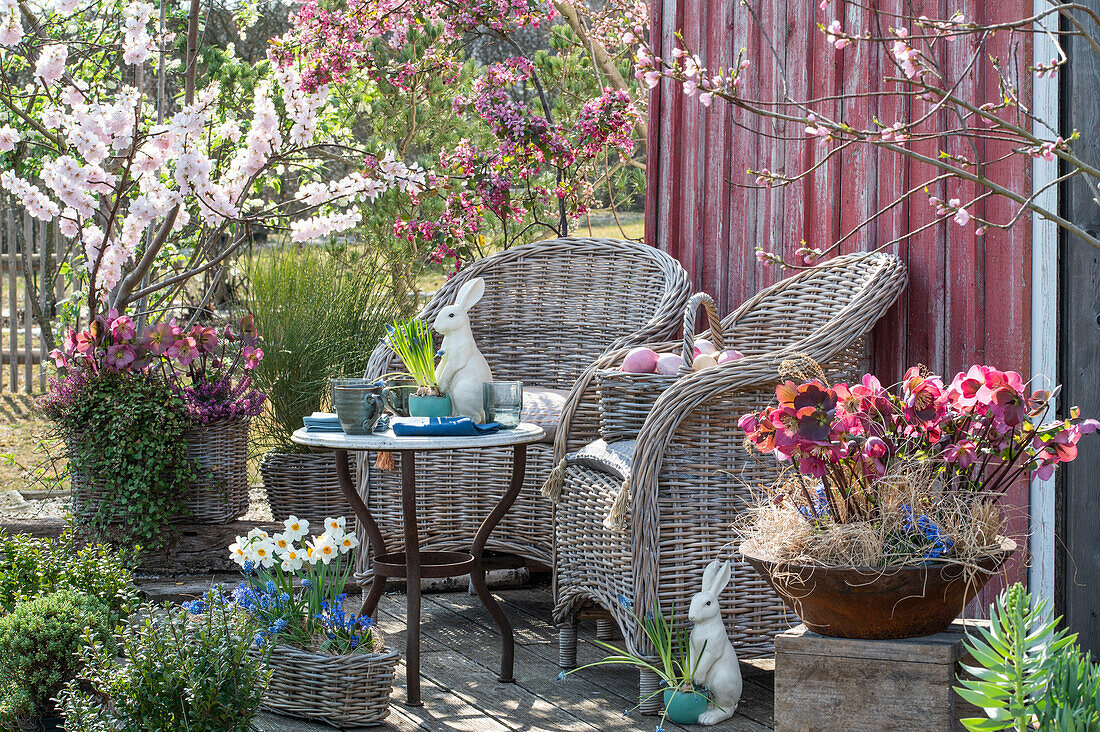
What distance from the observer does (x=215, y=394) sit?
142 inches

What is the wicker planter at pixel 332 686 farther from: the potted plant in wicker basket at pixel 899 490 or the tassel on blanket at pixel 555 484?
the potted plant in wicker basket at pixel 899 490

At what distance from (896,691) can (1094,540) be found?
0.80 meters

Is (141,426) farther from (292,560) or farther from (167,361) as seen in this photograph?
(292,560)

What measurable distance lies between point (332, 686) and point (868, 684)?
1118 millimetres

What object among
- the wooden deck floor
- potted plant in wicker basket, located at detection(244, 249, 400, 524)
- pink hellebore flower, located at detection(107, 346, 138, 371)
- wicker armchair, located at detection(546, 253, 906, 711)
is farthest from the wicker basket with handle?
pink hellebore flower, located at detection(107, 346, 138, 371)

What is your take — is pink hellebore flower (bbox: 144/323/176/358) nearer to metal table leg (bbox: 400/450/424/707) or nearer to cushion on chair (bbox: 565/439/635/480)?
metal table leg (bbox: 400/450/424/707)

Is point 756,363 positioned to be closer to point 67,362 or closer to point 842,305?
point 842,305

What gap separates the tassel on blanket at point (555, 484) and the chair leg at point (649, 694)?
0.46 meters

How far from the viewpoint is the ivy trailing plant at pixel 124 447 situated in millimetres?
3412

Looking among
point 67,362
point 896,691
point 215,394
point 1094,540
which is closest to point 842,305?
point 1094,540

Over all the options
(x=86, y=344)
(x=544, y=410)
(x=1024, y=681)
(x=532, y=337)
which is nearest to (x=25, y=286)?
(x=86, y=344)

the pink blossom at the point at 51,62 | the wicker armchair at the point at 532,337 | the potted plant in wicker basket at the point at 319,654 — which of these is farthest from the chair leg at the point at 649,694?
the pink blossom at the point at 51,62

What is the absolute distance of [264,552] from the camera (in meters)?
2.61

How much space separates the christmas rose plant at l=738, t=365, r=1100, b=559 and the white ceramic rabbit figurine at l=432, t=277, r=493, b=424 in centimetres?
94
